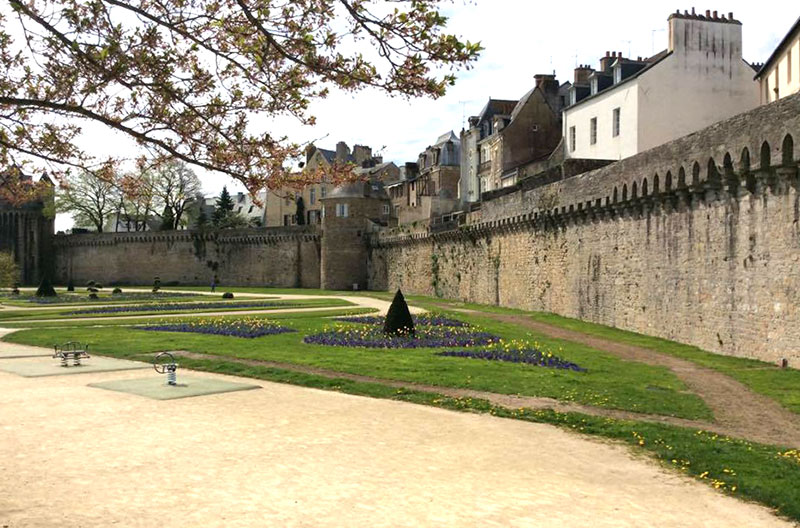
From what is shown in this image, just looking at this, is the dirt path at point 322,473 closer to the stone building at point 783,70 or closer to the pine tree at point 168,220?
the stone building at point 783,70

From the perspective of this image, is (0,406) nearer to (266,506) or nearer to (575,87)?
(266,506)

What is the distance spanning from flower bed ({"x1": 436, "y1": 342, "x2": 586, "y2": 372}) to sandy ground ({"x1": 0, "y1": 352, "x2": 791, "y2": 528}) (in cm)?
532

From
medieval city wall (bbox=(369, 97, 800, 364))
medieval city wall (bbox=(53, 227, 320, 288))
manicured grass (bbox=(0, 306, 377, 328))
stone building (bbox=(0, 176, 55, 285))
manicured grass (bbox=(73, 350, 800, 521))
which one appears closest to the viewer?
manicured grass (bbox=(73, 350, 800, 521))

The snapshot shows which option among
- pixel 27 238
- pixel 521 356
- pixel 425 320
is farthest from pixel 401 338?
pixel 27 238

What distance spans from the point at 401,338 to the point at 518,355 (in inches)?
186

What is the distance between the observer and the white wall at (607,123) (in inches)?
1372

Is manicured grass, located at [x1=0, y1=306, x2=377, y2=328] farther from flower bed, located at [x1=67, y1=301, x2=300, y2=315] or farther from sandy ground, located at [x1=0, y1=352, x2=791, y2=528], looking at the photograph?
sandy ground, located at [x1=0, y1=352, x2=791, y2=528]

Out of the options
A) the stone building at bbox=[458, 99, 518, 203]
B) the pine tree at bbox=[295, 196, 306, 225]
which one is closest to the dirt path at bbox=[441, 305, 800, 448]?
the stone building at bbox=[458, 99, 518, 203]

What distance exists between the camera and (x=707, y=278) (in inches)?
722

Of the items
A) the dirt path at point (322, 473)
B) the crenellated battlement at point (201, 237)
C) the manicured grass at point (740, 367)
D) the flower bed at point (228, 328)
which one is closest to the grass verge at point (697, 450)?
the dirt path at point (322, 473)

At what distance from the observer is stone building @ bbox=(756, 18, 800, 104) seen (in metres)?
30.1

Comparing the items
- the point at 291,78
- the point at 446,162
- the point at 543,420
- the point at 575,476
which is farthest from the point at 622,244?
the point at 446,162

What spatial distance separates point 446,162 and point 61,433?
210 ft

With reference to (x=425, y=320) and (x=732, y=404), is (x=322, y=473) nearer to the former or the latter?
(x=732, y=404)
